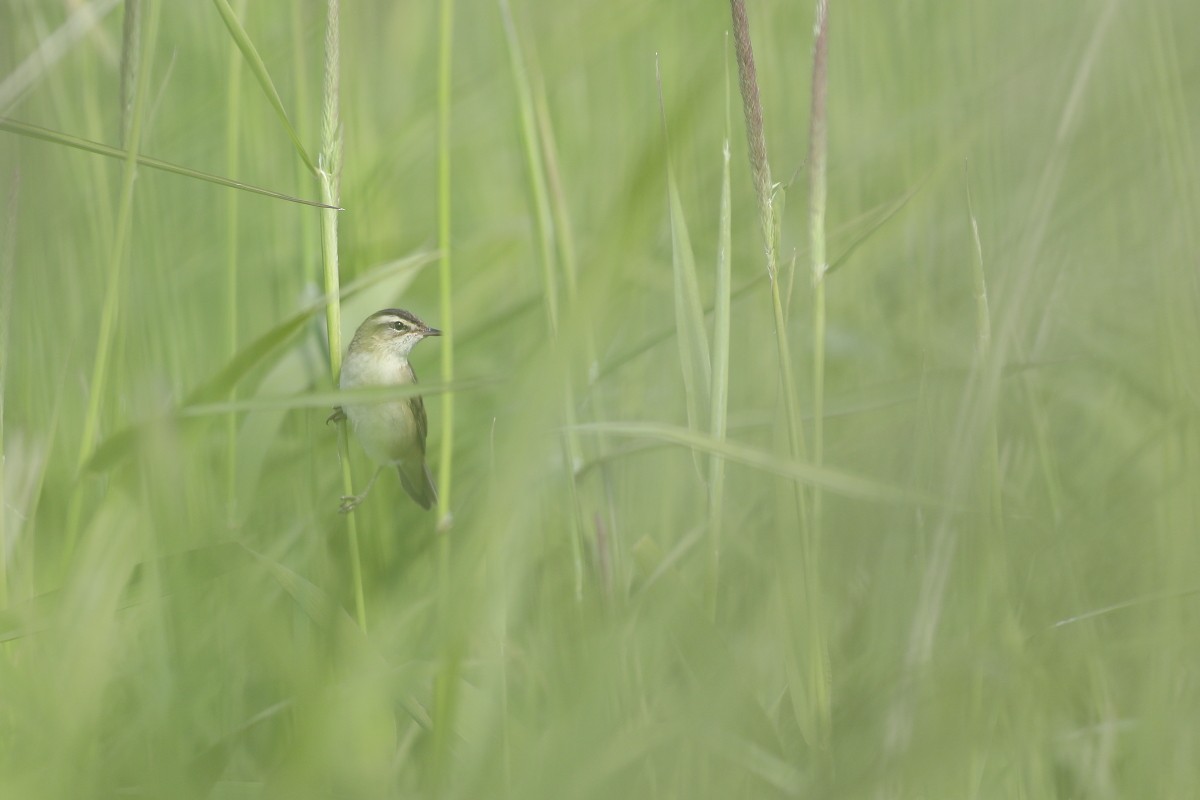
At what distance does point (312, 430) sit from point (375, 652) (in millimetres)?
549

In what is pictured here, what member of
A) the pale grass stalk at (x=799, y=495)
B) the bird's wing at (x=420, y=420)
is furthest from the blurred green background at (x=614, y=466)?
the bird's wing at (x=420, y=420)

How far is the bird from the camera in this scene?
173 centimetres

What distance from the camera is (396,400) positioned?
1.75 meters

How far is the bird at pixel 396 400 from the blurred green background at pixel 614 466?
0.08 meters

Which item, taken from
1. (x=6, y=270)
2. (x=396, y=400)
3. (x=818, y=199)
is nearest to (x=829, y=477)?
(x=818, y=199)

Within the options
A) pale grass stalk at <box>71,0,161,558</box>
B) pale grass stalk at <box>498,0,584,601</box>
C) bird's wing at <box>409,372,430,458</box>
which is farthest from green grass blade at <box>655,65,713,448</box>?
bird's wing at <box>409,372,430,458</box>

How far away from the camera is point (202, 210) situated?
6.46 ft

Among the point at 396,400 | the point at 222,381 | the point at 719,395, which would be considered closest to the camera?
the point at 222,381

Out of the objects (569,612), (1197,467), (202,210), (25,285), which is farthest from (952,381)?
(202,210)

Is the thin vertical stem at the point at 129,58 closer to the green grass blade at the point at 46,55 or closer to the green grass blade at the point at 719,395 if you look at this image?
the green grass blade at the point at 46,55

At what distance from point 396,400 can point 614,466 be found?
0.43m

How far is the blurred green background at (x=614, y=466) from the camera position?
0.80 m

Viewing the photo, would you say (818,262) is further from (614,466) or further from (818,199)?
(614,466)

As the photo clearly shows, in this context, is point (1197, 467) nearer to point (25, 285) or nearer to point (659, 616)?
point (659, 616)
